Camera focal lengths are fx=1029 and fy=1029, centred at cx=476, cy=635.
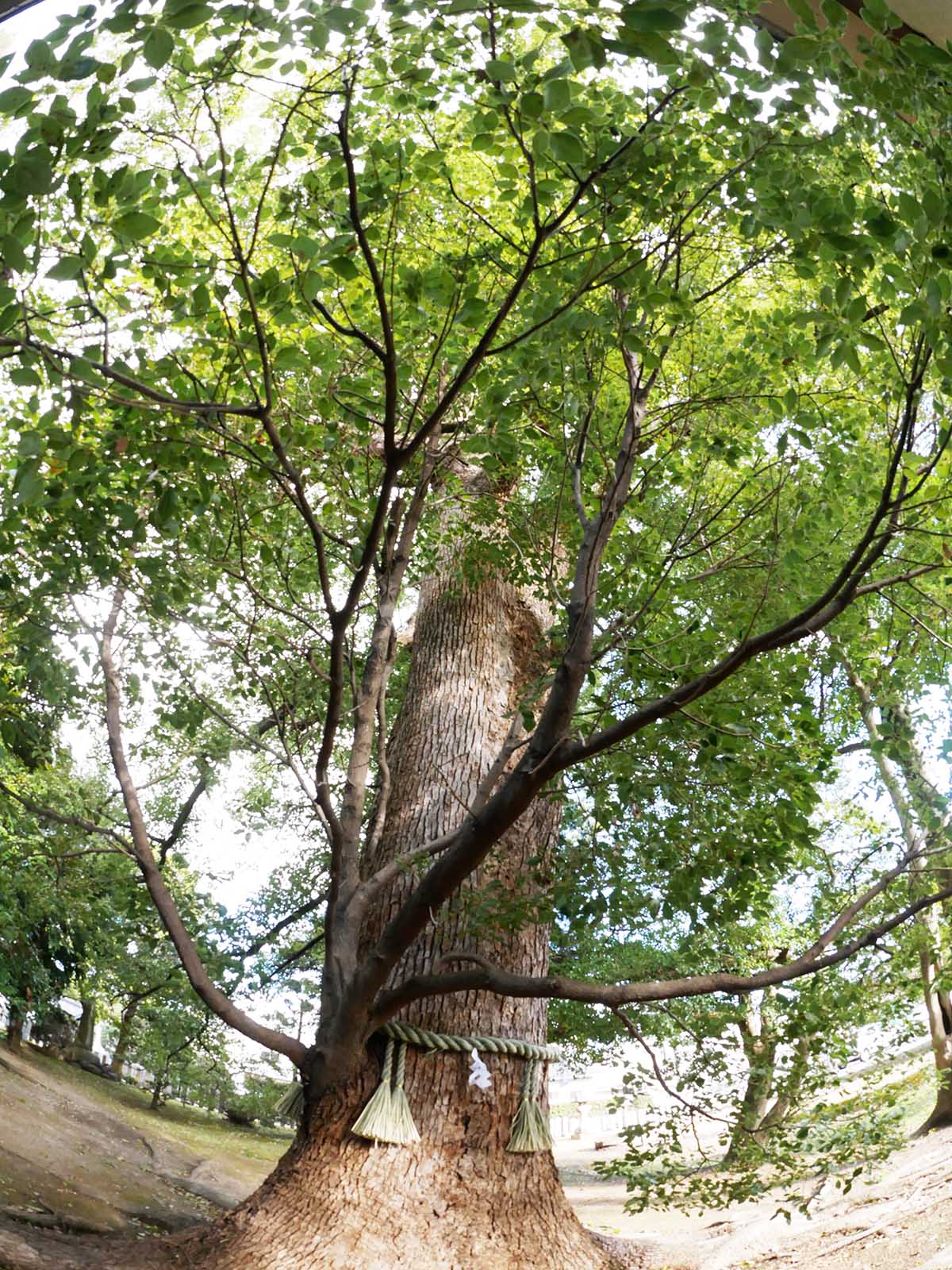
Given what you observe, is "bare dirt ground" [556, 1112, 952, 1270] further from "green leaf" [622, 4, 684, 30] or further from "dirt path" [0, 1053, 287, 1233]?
"green leaf" [622, 4, 684, 30]

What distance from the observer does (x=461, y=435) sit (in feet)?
14.0

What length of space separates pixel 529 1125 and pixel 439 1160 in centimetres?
32

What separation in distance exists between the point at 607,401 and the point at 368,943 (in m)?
2.33

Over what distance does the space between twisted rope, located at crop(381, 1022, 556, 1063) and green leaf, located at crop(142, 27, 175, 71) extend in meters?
2.81

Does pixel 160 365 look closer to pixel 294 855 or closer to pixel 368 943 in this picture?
pixel 368 943

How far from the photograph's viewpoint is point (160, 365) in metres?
2.66

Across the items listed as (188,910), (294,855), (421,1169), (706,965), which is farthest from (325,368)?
(294,855)

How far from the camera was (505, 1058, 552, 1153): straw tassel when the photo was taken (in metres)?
3.30

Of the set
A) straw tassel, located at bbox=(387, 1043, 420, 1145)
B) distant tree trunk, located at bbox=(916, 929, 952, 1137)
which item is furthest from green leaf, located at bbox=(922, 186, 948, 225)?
distant tree trunk, located at bbox=(916, 929, 952, 1137)

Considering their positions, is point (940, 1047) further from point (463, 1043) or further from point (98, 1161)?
point (98, 1161)

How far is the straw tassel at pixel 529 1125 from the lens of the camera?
10.8 feet

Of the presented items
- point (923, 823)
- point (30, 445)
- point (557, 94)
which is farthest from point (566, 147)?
point (923, 823)

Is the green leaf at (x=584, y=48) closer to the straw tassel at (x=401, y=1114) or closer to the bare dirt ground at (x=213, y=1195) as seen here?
the straw tassel at (x=401, y=1114)

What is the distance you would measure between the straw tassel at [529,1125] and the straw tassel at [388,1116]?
331 mm
